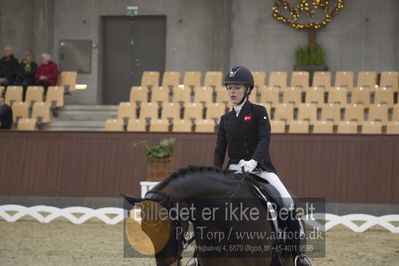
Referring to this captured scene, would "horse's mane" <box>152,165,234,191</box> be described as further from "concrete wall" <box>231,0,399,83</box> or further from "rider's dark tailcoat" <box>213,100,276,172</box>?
"concrete wall" <box>231,0,399,83</box>

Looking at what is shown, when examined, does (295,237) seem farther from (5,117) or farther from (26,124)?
(26,124)

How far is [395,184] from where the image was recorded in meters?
11.0

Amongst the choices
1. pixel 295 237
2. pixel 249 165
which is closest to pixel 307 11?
pixel 295 237

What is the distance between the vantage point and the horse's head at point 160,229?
3.79 metres

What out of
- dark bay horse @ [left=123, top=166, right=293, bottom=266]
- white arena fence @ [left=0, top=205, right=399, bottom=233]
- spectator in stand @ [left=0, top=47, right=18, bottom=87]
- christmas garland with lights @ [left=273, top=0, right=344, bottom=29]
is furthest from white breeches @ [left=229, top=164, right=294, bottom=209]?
christmas garland with lights @ [left=273, top=0, right=344, bottom=29]

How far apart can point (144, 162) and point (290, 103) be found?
391 centimetres

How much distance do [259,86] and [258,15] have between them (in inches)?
137

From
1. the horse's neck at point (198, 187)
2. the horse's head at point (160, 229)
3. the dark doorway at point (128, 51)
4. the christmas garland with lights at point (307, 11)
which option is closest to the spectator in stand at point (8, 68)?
the dark doorway at point (128, 51)

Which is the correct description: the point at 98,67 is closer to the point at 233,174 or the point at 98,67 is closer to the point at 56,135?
the point at 56,135

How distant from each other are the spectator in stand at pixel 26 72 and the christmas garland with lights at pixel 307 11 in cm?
597

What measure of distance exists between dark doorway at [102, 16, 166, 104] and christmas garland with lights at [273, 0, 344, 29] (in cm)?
312

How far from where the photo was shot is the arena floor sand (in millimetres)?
A: 7910

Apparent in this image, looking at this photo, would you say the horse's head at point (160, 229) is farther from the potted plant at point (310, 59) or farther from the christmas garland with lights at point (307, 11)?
the christmas garland with lights at point (307, 11)

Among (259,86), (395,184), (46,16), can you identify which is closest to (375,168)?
(395,184)
